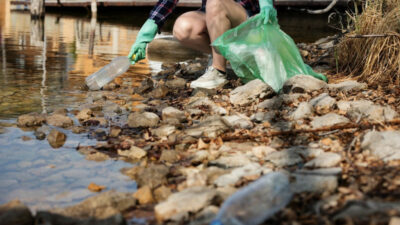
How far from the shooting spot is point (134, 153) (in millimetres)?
2477

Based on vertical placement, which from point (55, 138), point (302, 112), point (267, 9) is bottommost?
point (55, 138)

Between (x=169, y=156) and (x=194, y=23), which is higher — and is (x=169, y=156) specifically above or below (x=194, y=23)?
below

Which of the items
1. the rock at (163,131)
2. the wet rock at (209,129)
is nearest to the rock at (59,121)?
the rock at (163,131)

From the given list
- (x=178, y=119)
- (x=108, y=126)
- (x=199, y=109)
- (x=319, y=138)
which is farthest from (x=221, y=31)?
(x=319, y=138)

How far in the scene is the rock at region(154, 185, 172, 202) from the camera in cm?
194

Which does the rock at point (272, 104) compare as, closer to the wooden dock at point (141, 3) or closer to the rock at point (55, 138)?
the rock at point (55, 138)

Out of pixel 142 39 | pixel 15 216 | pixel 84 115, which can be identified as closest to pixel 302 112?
pixel 84 115

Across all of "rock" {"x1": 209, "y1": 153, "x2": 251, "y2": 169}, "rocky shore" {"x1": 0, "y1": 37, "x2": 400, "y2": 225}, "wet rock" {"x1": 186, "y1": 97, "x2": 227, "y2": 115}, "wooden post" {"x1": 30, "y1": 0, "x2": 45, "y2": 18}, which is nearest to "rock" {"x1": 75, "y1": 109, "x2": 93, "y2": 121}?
"rocky shore" {"x1": 0, "y1": 37, "x2": 400, "y2": 225}

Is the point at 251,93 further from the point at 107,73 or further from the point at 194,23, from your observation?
the point at 107,73

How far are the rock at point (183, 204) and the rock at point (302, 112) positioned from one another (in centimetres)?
130

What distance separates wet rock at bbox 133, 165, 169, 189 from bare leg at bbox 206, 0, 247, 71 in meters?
2.00

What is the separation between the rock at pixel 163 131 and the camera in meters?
2.80

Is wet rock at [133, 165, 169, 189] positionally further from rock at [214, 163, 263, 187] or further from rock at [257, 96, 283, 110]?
rock at [257, 96, 283, 110]

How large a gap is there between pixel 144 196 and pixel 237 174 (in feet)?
1.41
